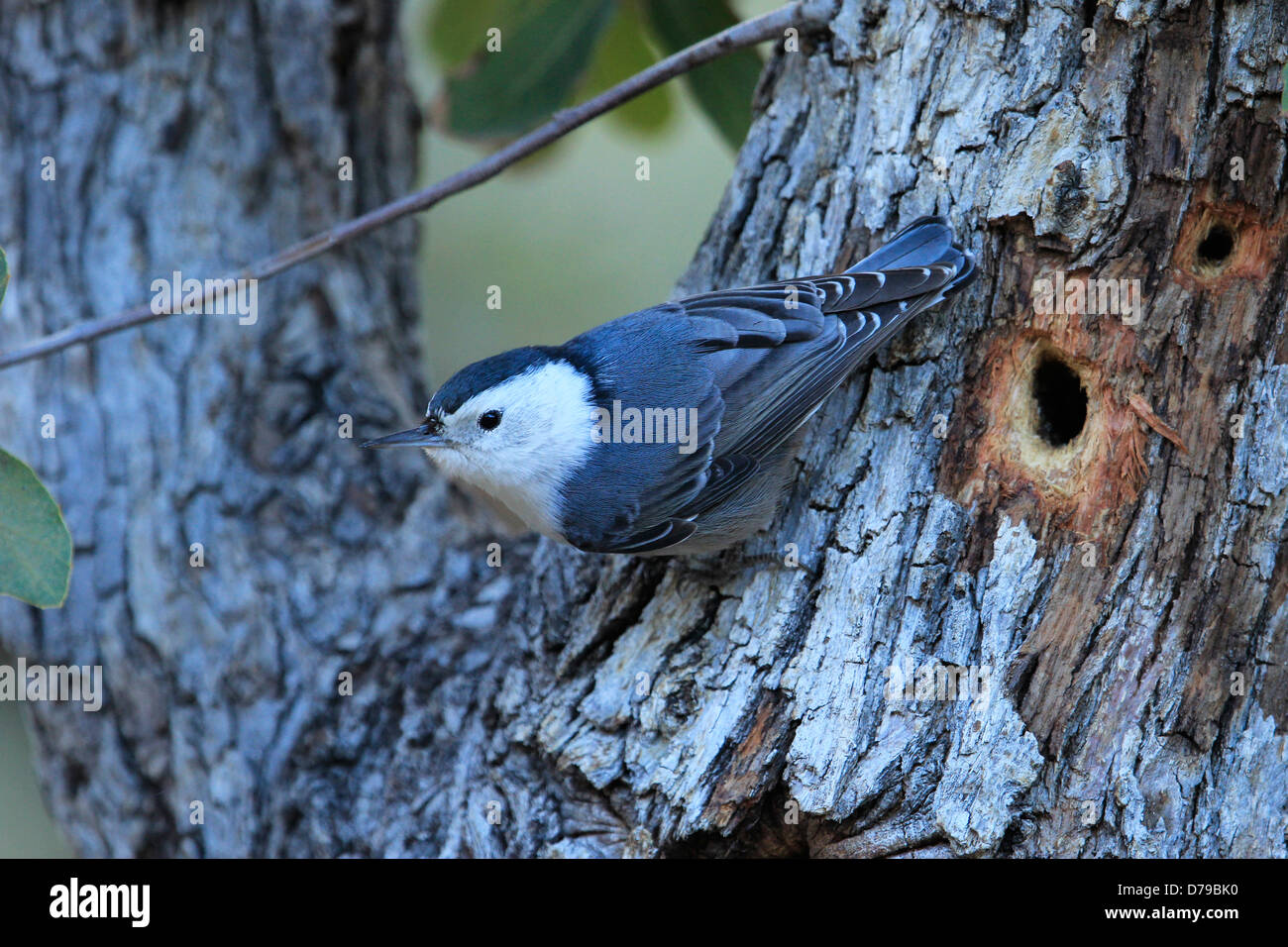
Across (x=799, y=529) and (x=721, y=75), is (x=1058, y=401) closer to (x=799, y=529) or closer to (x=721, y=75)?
(x=799, y=529)

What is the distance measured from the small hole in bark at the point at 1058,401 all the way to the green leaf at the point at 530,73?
1586 mm

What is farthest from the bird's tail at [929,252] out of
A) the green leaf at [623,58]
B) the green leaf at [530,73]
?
the green leaf at [623,58]

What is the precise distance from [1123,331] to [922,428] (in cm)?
41

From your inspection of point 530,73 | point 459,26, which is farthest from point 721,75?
point 459,26

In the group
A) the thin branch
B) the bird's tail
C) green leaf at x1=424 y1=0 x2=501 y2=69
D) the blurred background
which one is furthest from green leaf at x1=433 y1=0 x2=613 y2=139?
the bird's tail

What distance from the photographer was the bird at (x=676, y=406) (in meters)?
2.30

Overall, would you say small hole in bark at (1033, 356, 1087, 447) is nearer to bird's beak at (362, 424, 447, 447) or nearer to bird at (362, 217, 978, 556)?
bird at (362, 217, 978, 556)

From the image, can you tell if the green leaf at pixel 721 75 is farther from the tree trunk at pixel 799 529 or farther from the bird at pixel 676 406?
the bird at pixel 676 406

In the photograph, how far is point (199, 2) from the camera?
123 inches

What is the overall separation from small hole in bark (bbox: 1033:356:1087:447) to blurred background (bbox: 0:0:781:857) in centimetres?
Result: 125

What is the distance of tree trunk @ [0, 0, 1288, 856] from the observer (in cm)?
204

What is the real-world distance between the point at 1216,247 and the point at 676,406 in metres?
1.07

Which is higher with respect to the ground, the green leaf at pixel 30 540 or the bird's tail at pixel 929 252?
the bird's tail at pixel 929 252
